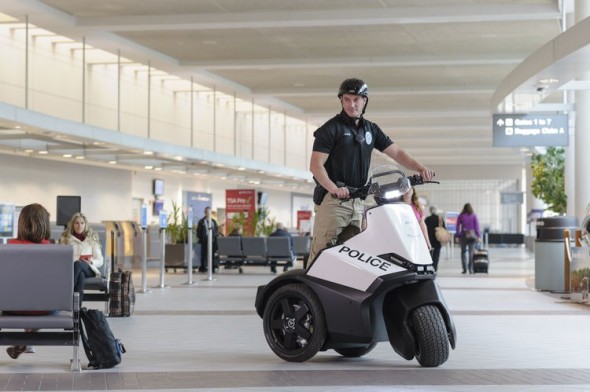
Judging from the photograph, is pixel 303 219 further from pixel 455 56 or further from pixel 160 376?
pixel 160 376

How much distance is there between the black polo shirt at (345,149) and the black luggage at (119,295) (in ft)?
15.1

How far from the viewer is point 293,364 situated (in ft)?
24.3

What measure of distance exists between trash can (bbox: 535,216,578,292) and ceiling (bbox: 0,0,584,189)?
14.3 feet

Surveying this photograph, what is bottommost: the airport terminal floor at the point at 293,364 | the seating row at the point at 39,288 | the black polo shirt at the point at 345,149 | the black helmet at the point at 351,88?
the airport terminal floor at the point at 293,364

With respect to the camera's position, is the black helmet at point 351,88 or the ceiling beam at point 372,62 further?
the ceiling beam at point 372,62

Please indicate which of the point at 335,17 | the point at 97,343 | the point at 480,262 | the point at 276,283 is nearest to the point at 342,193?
the point at 276,283

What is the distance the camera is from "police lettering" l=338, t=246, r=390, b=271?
705 centimetres

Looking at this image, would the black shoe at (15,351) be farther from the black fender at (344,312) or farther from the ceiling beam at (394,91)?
the ceiling beam at (394,91)

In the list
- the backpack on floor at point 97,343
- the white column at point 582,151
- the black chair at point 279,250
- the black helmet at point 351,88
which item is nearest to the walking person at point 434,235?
the white column at point 582,151

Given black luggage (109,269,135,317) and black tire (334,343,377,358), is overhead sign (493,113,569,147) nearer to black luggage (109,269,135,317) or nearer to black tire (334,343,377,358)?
black luggage (109,269,135,317)

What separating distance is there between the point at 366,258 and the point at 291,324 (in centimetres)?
76

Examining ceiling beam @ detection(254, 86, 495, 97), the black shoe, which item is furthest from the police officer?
ceiling beam @ detection(254, 86, 495, 97)

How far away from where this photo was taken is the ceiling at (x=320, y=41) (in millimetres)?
19766

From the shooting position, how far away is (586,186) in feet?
66.4
